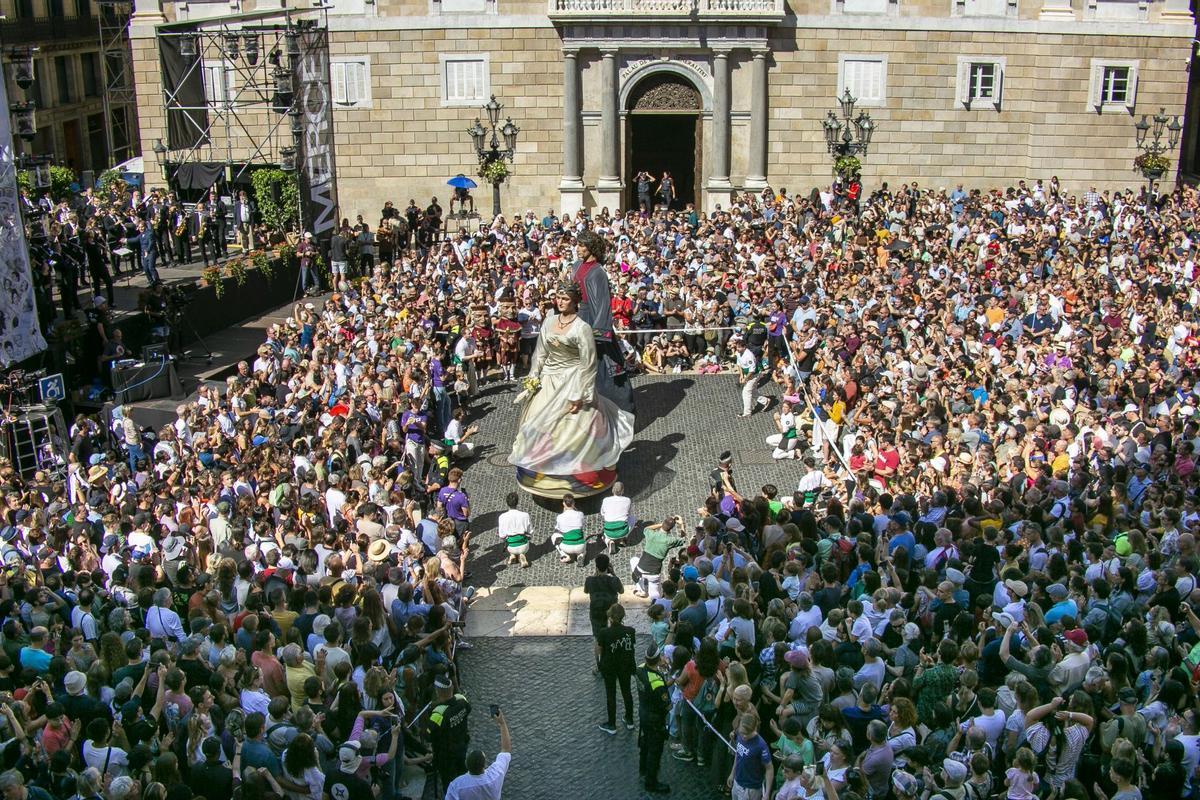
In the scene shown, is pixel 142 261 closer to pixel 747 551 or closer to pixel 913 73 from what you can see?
pixel 747 551

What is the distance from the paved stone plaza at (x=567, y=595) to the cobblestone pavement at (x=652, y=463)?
20mm

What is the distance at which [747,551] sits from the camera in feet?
47.6

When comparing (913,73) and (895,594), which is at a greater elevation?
(913,73)

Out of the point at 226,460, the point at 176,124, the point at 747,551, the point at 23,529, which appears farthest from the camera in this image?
the point at 176,124

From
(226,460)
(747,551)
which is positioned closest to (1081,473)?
(747,551)

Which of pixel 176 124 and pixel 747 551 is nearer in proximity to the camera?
pixel 747 551

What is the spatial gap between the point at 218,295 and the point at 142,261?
5.55ft

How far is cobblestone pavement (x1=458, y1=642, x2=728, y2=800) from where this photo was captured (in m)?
11.9

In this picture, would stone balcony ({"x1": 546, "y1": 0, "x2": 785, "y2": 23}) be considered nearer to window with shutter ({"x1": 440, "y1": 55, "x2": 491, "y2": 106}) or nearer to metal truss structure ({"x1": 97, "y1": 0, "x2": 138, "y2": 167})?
window with shutter ({"x1": 440, "y1": 55, "x2": 491, "y2": 106})

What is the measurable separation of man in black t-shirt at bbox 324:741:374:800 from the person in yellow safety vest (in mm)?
1177

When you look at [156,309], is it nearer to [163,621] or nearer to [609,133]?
[163,621]

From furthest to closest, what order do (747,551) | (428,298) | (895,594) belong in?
(428,298), (747,551), (895,594)

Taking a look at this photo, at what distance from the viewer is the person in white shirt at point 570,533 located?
52.9 ft

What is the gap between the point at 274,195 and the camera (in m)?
29.7
